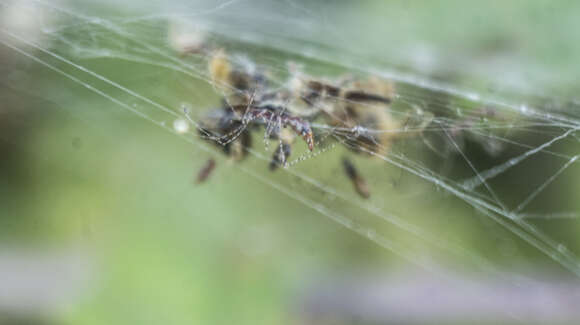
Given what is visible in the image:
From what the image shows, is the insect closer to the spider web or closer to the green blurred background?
the spider web

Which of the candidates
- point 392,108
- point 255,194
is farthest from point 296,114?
point 255,194

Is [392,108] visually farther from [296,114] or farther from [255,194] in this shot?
[255,194]

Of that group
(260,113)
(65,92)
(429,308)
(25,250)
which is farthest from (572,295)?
(25,250)

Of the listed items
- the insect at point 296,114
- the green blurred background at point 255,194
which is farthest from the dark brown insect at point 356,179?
the green blurred background at point 255,194

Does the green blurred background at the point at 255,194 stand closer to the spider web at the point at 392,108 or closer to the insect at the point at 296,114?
the spider web at the point at 392,108

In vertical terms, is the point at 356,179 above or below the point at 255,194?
below

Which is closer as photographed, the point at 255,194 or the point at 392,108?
the point at 392,108
